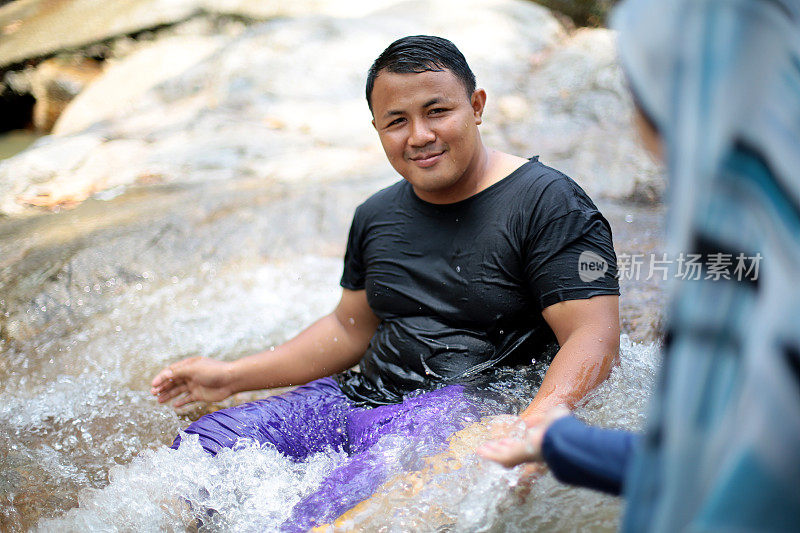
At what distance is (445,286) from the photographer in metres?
2.30

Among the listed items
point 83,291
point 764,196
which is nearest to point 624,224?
point 83,291

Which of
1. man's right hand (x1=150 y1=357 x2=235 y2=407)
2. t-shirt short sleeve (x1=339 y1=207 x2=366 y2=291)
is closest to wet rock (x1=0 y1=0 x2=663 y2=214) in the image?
t-shirt short sleeve (x1=339 y1=207 x2=366 y2=291)

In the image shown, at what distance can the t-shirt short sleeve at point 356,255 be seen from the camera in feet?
8.54

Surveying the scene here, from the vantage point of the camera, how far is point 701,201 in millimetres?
802

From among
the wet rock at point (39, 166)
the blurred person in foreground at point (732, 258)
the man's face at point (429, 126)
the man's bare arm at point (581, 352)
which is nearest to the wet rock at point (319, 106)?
the wet rock at point (39, 166)

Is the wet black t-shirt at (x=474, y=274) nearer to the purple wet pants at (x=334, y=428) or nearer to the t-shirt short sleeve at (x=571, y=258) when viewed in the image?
the t-shirt short sleeve at (x=571, y=258)

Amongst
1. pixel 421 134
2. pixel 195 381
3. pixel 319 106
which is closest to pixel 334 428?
pixel 195 381

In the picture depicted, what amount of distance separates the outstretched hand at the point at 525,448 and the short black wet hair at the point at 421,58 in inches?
51.5

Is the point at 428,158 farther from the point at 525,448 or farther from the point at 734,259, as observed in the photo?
the point at 734,259

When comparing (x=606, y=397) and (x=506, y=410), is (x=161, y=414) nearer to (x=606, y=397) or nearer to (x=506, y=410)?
(x=506, y=410)

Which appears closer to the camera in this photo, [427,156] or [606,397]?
[606,397]

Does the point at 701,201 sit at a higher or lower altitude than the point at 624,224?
higher

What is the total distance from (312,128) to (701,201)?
18.4 feet

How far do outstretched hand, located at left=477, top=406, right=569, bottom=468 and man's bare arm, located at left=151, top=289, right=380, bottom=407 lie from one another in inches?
55.6
